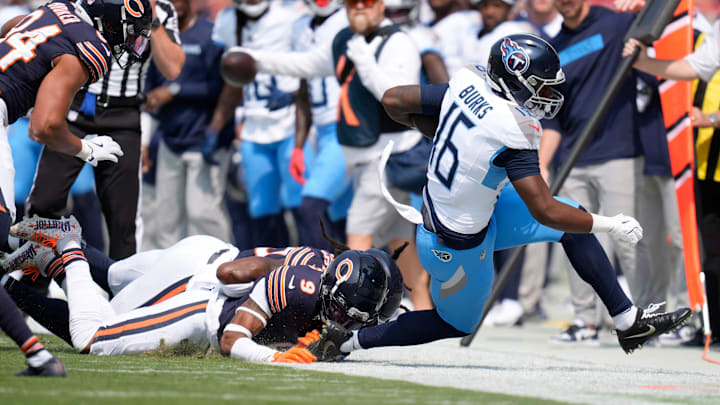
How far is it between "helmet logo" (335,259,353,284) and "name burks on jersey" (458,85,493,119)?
851mm

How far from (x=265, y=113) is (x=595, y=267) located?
4.11 meters

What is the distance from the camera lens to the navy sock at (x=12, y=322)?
12.2 ft

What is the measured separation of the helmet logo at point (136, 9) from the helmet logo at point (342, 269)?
4.96 feet

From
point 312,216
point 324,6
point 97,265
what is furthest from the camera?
point 324,6

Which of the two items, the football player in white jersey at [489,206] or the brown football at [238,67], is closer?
the football player in white jersey at [489,206]

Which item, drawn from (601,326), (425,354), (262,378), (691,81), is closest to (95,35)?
(262,378)

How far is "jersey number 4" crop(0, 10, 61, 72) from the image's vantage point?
4477 mm

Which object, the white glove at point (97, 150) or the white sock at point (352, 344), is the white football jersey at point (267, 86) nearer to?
the white glove at point (97, 150)

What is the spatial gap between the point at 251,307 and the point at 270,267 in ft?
1.04

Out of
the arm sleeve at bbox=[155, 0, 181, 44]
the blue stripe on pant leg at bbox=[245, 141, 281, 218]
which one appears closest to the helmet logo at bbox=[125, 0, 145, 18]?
the arm sleeve at bbox=[155, 0, 181, 44]

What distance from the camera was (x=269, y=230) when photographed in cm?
870

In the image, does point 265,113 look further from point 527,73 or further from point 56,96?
point 527,73

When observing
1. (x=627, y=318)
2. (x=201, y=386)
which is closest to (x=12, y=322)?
(x=201, y=386)

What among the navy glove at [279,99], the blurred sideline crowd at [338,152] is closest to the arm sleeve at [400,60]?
the blurred sideline crowd at [338,152]
